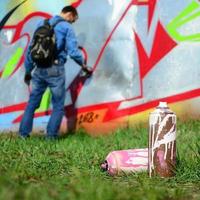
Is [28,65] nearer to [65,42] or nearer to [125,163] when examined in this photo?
[65,42]

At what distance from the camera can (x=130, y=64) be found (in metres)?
6.91

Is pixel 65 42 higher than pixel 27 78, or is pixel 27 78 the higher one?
pixel 65 42

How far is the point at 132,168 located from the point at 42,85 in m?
2.53

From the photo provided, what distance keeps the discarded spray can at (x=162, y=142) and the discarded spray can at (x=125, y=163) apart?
154mm

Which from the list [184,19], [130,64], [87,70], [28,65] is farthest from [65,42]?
[184,19]

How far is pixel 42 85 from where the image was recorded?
636 cm

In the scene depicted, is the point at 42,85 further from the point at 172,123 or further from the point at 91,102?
the point at 172,123

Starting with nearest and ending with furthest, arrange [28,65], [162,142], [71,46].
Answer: [162,142] < [71,46] < [28,65]

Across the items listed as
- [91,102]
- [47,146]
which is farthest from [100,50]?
[47,146]

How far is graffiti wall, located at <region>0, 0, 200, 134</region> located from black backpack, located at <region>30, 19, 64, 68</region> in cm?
100

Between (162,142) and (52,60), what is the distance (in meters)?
2.60

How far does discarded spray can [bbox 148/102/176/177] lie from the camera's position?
3879 millimetres

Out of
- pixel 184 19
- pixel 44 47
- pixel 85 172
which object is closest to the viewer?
pixel 85 172

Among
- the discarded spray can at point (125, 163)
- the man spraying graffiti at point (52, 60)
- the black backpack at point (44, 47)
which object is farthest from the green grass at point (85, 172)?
the black backpack at point (44, 47)
